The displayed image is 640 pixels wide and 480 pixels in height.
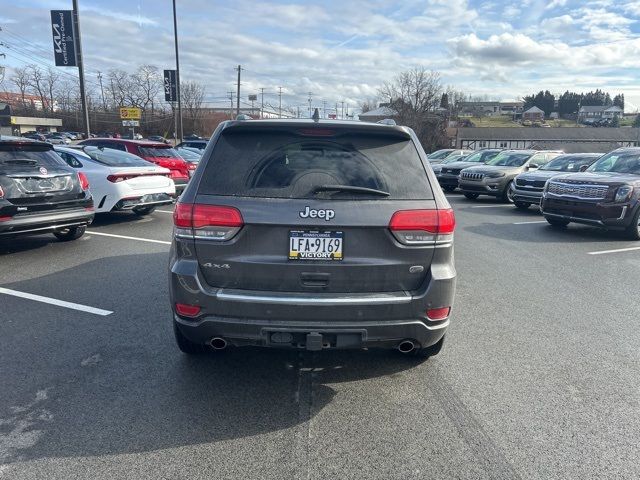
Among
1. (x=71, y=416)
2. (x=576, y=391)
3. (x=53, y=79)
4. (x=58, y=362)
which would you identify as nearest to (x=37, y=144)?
(x=58, y=362)

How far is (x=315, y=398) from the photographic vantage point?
328cm

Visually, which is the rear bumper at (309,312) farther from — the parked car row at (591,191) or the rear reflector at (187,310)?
the parked car row at (591,191)

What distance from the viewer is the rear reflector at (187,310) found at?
3029 millimetres

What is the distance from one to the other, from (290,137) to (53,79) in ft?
362

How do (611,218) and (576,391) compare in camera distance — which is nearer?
(576,391)

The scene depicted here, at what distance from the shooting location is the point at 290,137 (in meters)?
3.18

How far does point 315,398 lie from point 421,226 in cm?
137

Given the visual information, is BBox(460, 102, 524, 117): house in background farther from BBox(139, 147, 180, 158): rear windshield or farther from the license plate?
the license plate

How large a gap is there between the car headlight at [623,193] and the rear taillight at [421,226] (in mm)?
7647

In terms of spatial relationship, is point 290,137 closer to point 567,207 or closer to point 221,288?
point 221,288

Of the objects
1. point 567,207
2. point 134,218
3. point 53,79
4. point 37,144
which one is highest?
point 53,79

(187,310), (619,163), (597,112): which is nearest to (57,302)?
(187,310)

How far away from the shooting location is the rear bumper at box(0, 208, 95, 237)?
21.6 ft

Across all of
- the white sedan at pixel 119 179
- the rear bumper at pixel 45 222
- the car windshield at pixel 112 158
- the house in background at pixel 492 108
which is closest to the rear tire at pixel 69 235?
the rear bumper at pixel 45 222
